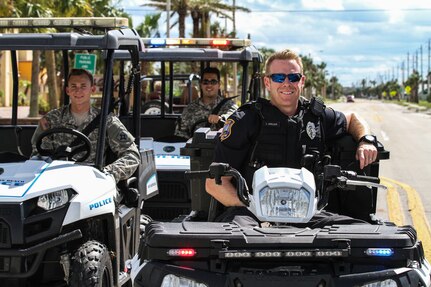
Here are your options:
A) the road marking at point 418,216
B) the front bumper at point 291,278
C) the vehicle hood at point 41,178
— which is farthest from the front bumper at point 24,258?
the road marking at point 418,216

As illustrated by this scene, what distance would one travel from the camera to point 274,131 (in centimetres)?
480

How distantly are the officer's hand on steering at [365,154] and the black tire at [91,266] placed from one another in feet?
5.48

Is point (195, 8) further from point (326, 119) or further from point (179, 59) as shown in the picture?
point (326, 119)

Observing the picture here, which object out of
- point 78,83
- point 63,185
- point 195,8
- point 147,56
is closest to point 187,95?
point 147,56

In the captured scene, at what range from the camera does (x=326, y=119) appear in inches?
200

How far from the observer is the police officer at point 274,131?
187 inches

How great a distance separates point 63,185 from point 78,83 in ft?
4.27

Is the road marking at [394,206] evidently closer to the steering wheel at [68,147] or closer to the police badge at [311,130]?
the steering wheel at [68,147]

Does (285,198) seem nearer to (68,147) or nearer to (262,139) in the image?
(262,139)

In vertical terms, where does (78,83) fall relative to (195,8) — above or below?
below

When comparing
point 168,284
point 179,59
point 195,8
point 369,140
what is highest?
point 195,8

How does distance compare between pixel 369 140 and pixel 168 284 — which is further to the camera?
pixel 369 140

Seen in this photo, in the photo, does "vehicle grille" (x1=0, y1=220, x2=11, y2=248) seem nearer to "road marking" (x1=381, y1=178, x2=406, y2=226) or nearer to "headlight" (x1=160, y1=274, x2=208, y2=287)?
"headlight" (x1=160, y1=274, x2=208, y2=287)

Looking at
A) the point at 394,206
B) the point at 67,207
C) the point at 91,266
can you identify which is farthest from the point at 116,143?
the point at 394,206
